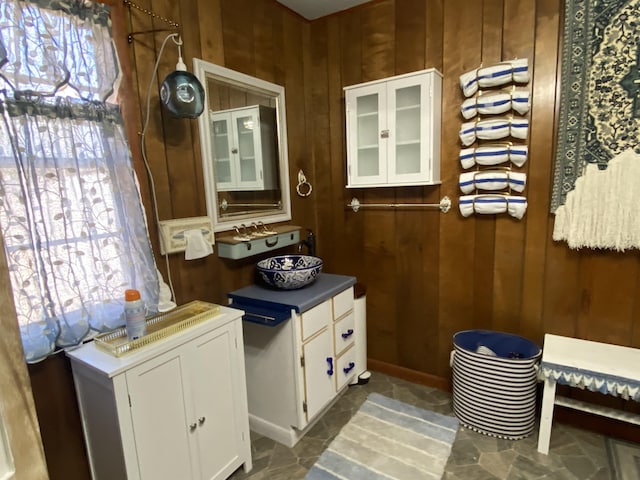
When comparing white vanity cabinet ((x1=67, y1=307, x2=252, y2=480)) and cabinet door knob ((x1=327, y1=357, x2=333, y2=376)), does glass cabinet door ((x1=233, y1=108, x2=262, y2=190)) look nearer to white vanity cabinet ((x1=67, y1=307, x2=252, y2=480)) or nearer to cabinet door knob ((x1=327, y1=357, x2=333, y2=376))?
white vanity cabinet ((x1=67, y1=307, x2=252, y2=480))

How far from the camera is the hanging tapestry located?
1.70 meters

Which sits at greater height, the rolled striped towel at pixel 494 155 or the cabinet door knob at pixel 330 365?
the rolled striped towel at pixel 494 155

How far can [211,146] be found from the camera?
1.95m

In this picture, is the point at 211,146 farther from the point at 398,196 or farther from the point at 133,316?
the point at 398,196

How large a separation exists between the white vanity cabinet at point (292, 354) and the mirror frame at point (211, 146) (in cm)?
44

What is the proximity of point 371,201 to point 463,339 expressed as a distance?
108 centimetres

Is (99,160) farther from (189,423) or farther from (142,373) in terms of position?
(189,423)

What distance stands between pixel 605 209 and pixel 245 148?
1.95 meters

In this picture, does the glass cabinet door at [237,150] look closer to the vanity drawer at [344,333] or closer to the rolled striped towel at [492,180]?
the vanity drawer at [344,333]

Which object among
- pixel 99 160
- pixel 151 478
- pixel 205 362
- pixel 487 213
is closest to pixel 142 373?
pixel 205 362

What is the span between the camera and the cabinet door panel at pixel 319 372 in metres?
1.95

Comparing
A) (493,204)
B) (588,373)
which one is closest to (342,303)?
(493,204)

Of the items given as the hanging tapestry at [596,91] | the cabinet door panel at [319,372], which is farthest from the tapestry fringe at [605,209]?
the cabinet door panel at [319,372]

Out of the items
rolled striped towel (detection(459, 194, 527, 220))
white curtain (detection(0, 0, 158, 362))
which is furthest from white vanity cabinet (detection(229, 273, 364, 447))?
rolled striped towel (detection(459, 194, 527, 220))
